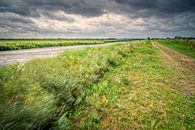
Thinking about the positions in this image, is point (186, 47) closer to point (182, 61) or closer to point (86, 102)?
point (182, 61)

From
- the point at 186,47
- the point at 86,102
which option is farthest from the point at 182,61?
the point at 186,47

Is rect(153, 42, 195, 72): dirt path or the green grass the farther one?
the green grass

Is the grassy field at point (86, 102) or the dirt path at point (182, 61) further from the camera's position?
the dirt path at point (182, 61)

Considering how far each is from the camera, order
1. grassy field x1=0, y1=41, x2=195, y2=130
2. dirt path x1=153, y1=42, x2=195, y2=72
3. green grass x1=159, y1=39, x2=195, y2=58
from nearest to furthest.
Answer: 1. grassy field x1=0, y1=41, x2=195, y2=130
2. dirt path x1=153, y1=42, x2=195, y2=72
3. green grass x1=159, y1=39, x2=195, y2=58

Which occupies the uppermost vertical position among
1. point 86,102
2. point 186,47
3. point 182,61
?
point 86,102

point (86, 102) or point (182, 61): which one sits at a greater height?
point (86, 102)

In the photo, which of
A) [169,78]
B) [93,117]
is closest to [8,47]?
[169,78]

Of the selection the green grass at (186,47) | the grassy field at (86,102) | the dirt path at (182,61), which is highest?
the grassy field at (86,102)

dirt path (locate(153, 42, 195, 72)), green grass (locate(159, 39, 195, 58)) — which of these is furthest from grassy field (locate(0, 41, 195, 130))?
green grass (locate(159, 39, 195, 58))

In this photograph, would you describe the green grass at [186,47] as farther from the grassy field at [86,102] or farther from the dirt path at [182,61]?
the grassy field at [86,102]

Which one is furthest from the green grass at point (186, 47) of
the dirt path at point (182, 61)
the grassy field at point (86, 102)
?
the grassy field at point (86, 102)

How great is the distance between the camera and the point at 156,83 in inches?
465

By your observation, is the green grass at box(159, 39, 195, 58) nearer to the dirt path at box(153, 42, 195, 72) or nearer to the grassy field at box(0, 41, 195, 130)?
the dirt path at box(153, 42, 195, 72)

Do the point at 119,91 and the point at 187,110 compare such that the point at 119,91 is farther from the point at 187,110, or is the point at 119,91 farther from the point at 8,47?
the point at 8,47
